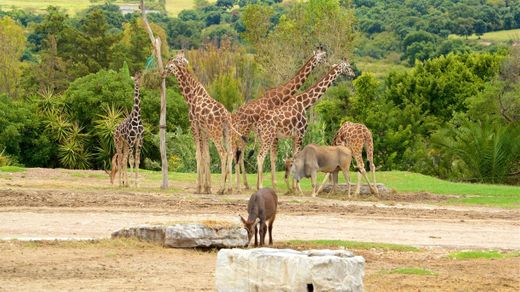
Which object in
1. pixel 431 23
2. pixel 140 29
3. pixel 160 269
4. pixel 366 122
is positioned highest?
pixel 431 23

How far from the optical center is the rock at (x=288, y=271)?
1116 cm

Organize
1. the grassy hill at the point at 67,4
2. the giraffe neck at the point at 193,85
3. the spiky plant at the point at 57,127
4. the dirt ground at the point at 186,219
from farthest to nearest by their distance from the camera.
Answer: the grassy hill at the point at 67,4 → the spiky plant at the point at 57,127 → the giraffe neck at the point at 193,85 → the dirt ground at the point at 186,219

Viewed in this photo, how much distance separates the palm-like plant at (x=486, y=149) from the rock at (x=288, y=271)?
1998 centimetres

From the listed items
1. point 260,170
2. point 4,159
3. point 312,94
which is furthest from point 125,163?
point 4,159

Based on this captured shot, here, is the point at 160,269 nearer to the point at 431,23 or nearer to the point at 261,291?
the point at 261,291

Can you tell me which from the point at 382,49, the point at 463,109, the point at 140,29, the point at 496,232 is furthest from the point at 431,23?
the point at 496,232

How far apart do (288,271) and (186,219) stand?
8.78 meters

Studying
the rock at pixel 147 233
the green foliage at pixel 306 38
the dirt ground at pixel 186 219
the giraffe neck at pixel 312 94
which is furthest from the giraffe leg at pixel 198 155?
the green foliage at pixel 306 38

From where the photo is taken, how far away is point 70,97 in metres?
41.4

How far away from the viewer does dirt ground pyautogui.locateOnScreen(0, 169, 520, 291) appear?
1397 cm

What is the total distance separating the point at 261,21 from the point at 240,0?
81.2 metres

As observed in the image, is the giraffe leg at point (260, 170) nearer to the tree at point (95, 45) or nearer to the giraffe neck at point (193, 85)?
the giraffe neck at point (193, 85)

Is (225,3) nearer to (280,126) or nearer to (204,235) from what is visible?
(280,126)

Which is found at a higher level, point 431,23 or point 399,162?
point 431,23
